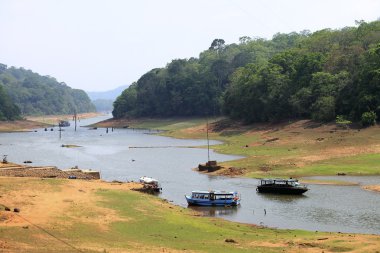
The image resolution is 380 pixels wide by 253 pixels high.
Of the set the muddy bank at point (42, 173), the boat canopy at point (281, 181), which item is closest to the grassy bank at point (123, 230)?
the muddy bank at point (42, 173)

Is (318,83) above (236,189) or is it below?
above

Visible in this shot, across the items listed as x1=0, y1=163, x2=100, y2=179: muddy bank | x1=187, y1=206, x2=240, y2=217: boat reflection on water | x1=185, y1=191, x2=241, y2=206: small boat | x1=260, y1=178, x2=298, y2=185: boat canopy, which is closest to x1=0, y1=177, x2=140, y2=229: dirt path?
x1=0, y1=163, x2=100, y2=179: muddy bank

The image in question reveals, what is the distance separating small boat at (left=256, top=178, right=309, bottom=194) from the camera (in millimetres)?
Result: 70938

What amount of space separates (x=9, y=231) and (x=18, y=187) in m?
19.4

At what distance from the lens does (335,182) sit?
77938 mm

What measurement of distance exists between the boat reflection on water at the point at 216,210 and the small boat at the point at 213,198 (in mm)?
534

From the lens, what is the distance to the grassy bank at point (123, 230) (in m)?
41.4

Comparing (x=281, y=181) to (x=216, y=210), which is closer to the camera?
(x=216, y=210)

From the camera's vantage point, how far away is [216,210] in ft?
209

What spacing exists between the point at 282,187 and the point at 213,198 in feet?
36.5

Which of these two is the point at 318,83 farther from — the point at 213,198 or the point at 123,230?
the point at 123,230

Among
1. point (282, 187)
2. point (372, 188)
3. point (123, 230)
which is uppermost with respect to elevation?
point (282, 187)

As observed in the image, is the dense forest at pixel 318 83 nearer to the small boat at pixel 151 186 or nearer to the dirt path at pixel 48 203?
the small boat at pixel 151 186

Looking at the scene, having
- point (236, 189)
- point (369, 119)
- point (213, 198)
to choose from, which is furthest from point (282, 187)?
point (369, 119)
